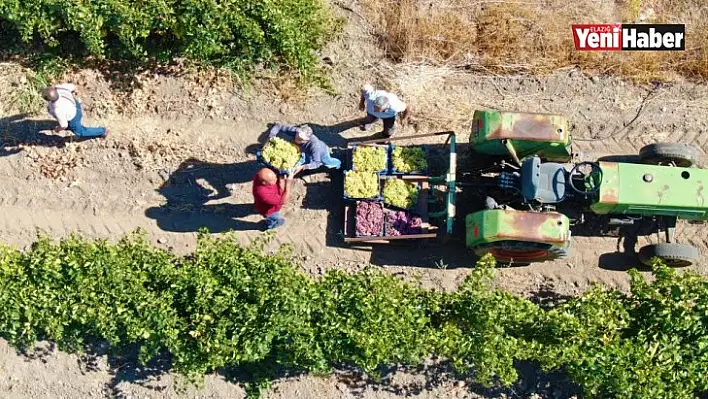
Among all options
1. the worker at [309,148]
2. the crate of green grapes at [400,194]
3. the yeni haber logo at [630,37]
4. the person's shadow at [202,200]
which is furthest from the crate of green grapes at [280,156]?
the yeni haber logo at [630,37]

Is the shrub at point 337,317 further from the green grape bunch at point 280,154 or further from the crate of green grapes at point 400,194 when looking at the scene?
the green grape bunch at point 280,154

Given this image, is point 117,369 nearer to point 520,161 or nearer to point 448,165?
point 448,165

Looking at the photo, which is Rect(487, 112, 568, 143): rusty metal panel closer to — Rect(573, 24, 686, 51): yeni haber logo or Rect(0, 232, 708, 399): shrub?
Rect(0, 232, 708, 399): shrub

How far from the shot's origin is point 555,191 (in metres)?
9.38

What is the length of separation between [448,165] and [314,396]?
4002 mm

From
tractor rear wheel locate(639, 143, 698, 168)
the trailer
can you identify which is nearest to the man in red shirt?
the trailer

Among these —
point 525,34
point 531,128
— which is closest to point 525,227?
point 531,128

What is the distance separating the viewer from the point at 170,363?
10.2 metres

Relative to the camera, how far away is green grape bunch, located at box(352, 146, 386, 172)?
1009cm

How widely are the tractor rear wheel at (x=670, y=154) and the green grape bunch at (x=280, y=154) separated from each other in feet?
16.7

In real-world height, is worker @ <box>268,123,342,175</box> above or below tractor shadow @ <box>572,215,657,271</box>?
above

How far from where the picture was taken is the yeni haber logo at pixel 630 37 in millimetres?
11180

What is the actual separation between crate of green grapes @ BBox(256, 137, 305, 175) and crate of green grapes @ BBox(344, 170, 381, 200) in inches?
32.2

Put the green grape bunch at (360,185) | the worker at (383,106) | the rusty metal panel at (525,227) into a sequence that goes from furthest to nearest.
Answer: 1. the green grape bunch at (360,185)
2. the worker at (383,106)
3. the rusty metal panel at (525,227)
